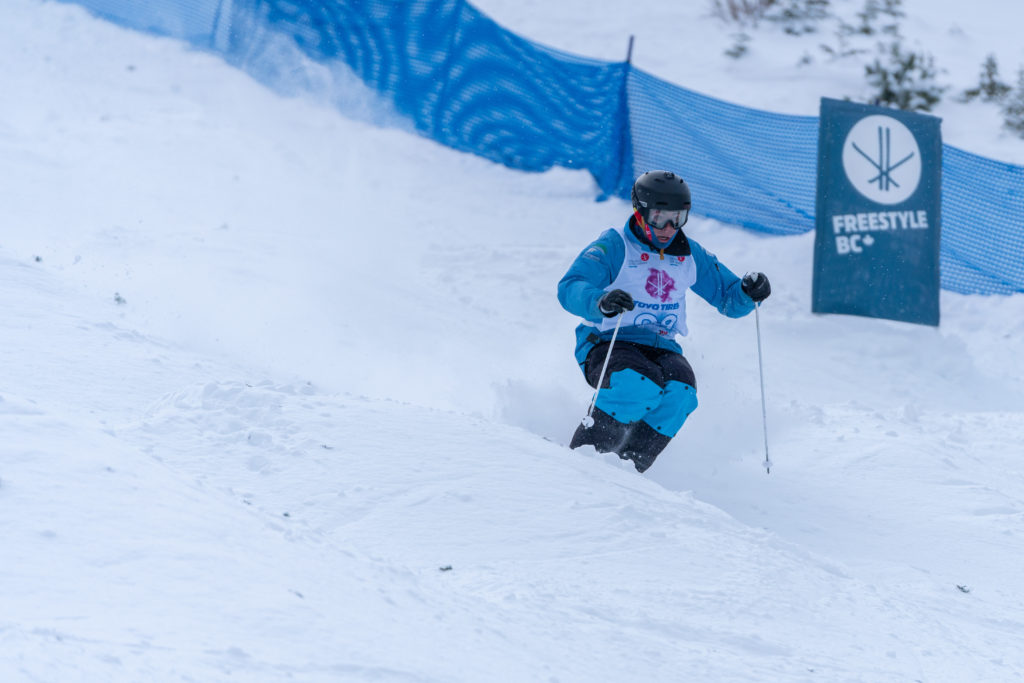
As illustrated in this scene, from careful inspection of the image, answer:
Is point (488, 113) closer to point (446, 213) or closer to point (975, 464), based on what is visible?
point (446, 213)

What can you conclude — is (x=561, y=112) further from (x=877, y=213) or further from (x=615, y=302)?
(x=615, y=302)

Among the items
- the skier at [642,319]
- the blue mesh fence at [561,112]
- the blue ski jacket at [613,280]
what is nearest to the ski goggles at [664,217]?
the skier at [642,319]

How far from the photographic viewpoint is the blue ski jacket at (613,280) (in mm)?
5336

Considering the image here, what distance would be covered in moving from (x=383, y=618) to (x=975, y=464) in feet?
14.3

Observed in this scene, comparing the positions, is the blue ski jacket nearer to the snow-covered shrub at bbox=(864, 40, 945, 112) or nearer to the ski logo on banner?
the ski logo on banner

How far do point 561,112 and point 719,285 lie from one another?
577 cm

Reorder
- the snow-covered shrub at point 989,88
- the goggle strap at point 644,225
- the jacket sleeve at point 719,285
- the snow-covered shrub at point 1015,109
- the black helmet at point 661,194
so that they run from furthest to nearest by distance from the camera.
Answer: the snow-covered shrub at point 989,88, the snow-covered shrub at point 1015,109, the jacket sleeve at point 719,285, the goggle strap at point 644,225, the black helmet at point 661,194

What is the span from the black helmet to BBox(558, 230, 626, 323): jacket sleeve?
26cm

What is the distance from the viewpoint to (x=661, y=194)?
17.5ft

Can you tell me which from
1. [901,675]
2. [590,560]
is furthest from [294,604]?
[901,675]

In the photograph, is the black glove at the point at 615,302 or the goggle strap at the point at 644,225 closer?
the black glove at the point at 615,302

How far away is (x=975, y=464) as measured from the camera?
5.99 metres

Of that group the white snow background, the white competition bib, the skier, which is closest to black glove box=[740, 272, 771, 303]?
the skier

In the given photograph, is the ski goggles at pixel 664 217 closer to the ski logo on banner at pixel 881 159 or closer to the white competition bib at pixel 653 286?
the white competition bib at pixel 653 286
